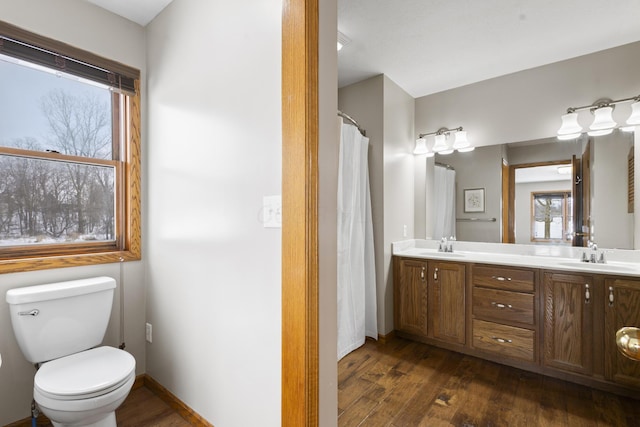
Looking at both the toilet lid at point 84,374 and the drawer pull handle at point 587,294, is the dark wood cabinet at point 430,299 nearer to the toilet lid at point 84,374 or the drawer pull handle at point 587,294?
the drawer pull handle at point 587,294

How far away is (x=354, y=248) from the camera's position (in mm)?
2689

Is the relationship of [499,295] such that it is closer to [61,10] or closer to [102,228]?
[102,228]

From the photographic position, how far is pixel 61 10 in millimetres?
Result: 1726

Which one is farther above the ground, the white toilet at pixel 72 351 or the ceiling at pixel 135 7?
the ceiling at pixel 135 7

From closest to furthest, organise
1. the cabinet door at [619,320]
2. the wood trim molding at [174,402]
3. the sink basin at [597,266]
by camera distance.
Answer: the wood trim molding at [174,402]
the cabinet door at [619,320]
the sink basin at [597,266]

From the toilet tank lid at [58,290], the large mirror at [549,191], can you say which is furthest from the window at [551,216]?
the toilet tank lid at [58,290]

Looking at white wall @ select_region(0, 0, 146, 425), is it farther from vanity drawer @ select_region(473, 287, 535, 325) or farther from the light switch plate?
vanity drawer @ select_region(473, 287, 535, 325)

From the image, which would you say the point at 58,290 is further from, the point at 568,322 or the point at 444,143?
the point at 444,143

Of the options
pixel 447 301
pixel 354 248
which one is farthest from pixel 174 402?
pixel 447 301

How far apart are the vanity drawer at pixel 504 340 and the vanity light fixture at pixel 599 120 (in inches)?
67.0

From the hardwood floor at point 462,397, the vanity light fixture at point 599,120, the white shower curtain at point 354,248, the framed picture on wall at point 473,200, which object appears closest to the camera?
the hardwood floor at point 462,397

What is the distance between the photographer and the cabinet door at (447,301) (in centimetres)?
256

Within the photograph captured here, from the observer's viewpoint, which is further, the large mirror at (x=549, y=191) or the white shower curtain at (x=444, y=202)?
the white shower curtain at (x=444, y=202)

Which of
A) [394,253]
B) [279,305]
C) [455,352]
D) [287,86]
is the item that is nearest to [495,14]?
[287,86]
